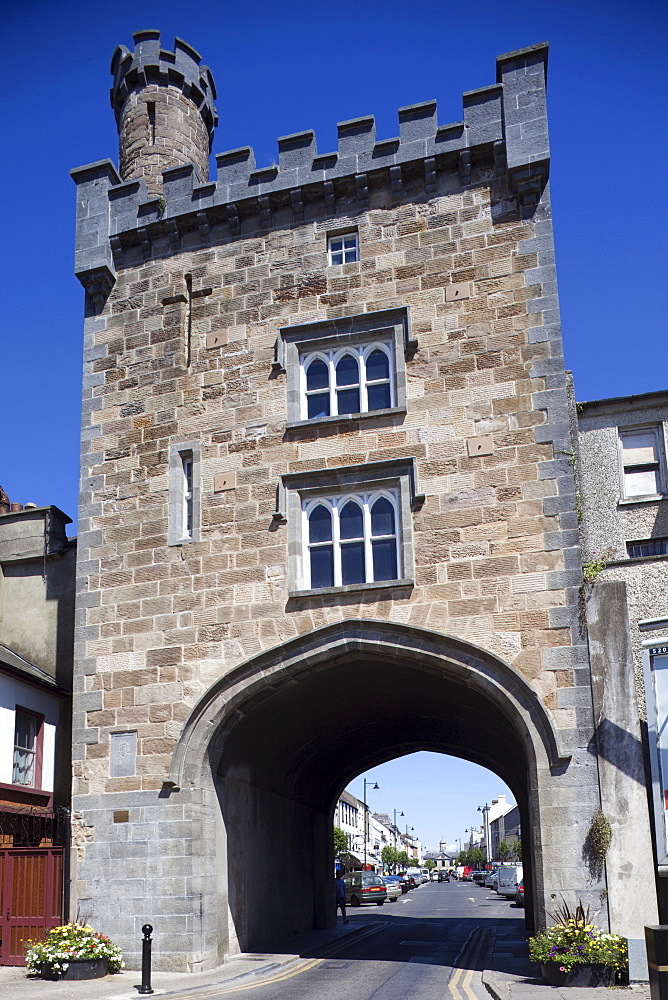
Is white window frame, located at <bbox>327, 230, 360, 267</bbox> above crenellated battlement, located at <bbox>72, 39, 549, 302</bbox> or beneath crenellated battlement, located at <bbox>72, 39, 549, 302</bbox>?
beneath

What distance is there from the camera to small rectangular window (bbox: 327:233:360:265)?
1784cm

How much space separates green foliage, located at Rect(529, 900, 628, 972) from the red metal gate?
8070 millimetres

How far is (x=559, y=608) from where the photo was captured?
48.2ft

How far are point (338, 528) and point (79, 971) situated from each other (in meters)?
7.74

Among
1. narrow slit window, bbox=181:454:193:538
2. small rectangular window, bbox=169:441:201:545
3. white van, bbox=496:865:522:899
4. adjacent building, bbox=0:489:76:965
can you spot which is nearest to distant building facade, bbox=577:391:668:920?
small rectangular window, bbox=169:441:201:545

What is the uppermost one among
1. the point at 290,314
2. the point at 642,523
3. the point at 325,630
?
the point at 290,314

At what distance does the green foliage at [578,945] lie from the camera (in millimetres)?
12594

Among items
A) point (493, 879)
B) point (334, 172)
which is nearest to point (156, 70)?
point (334, 172)

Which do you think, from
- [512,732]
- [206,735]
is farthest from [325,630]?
[512,732]

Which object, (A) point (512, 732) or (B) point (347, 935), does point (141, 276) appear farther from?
(B) point (347, 935)

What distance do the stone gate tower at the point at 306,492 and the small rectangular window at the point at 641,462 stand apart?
126 inches

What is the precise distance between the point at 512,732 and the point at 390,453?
6.31 m

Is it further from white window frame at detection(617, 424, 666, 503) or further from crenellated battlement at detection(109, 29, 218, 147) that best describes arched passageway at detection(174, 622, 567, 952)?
crenellated battlement at detection(109, 29, 218, 147)

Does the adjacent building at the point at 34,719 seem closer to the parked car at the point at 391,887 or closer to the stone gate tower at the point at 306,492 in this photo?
the stone gate tower at the point at 306,492
